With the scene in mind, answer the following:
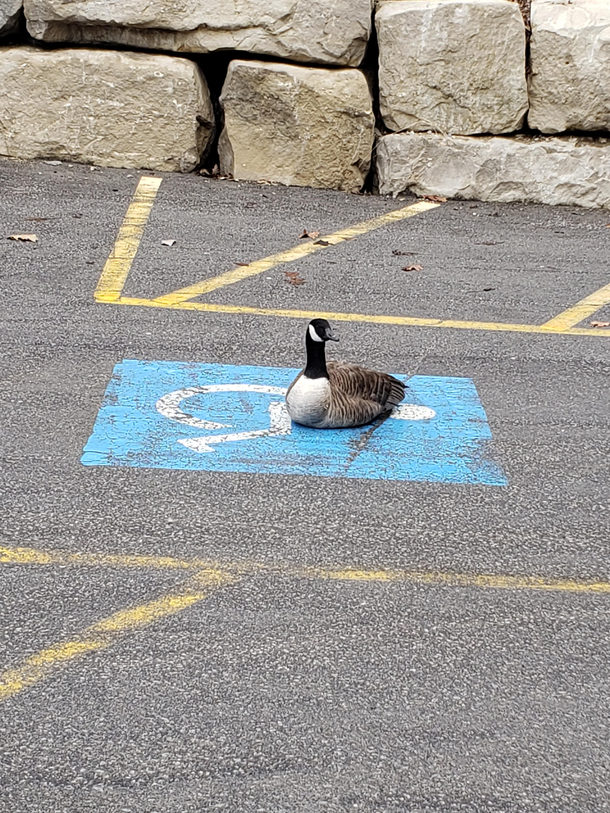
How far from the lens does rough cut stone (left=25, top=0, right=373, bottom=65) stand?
11.1 m

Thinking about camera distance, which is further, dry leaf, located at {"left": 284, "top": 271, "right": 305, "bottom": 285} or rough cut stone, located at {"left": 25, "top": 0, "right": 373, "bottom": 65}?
rough cut stone, located at {"left": 25, "top": 0, "right": 373, "bottom": 65}

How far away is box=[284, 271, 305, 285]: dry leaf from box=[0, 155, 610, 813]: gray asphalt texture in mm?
174

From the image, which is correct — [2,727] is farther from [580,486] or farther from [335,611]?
[580,486]

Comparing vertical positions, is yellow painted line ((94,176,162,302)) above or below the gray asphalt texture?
above

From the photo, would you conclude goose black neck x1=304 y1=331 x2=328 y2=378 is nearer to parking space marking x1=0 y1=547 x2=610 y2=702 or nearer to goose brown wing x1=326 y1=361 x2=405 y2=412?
goose brown wing x1=326 y1=361 x2=405 y2=412

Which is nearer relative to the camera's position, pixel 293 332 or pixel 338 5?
pixel 293 332

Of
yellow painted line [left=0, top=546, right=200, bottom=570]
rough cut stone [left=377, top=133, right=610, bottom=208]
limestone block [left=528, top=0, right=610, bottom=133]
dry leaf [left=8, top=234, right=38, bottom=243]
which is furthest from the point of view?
rough cut stone [left=377, top=133, right=610, bottom=208]

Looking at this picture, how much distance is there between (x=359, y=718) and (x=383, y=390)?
8.78 ft

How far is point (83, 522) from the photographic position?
4.89 m

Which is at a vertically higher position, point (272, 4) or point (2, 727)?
point (272, 4)

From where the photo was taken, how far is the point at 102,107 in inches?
447

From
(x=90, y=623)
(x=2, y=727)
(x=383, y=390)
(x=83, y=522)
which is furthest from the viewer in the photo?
(x=383, y=390)

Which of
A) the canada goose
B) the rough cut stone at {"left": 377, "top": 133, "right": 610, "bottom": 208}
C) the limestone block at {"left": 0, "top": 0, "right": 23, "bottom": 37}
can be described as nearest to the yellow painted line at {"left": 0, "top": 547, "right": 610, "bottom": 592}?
the canada goose

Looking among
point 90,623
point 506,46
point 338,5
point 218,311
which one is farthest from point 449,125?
point 90,623
